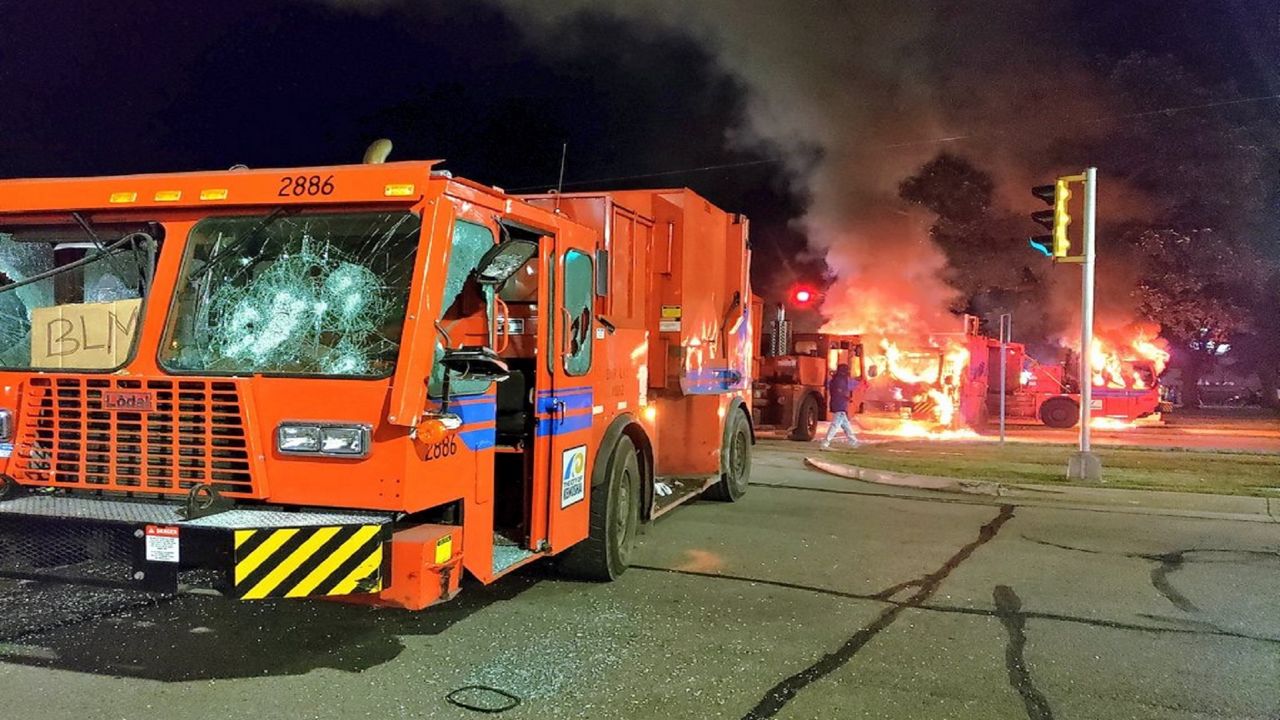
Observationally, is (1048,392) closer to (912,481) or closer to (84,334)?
(912,481)

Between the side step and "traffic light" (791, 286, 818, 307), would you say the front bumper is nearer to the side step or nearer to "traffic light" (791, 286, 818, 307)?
the side step

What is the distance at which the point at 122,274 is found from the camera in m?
4.74

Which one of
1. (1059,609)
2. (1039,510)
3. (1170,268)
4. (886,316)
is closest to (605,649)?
(1059,609)

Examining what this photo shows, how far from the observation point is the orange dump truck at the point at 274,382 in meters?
4.04

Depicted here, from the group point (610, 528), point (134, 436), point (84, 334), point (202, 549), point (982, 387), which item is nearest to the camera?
point (202, 549)

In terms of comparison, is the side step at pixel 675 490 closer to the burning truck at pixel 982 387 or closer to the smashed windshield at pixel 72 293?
the smashed windshield at pixel 72 293

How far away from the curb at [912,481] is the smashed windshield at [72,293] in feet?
29.8

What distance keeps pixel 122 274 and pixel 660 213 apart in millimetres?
4350

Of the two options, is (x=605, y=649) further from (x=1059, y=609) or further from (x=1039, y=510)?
(x=1039, y=510)

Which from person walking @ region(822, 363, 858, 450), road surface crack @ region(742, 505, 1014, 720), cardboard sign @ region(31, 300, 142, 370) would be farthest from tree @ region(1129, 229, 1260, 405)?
cardboard sign @ region(31, 300, 142, 370)

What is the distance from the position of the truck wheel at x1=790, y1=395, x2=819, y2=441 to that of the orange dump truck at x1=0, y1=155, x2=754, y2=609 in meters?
13.0

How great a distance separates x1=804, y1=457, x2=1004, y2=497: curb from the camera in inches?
423

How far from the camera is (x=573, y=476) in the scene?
566cm

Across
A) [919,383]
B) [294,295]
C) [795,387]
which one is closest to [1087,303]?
[795,387]
